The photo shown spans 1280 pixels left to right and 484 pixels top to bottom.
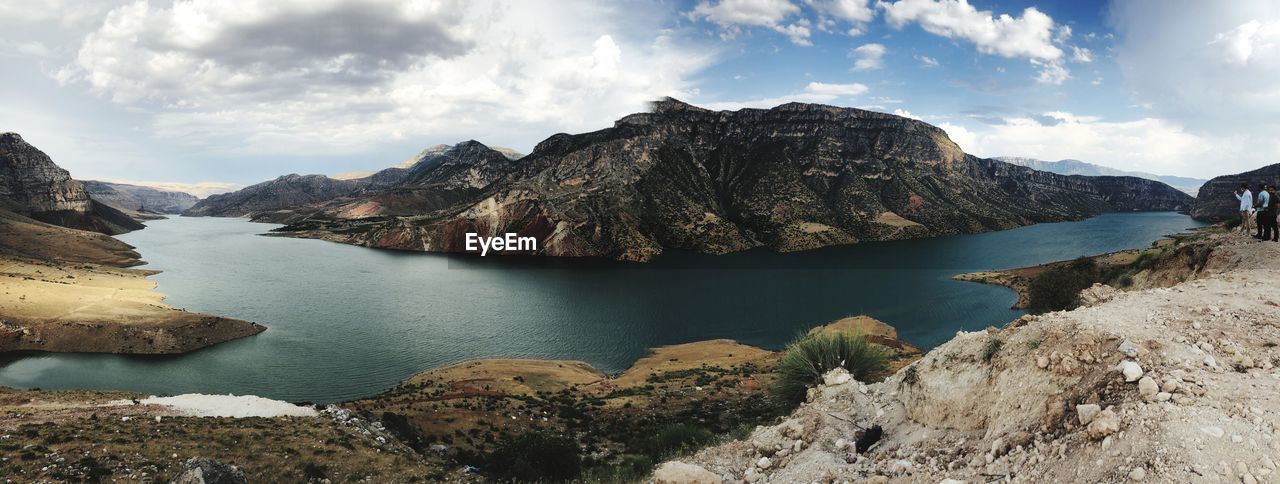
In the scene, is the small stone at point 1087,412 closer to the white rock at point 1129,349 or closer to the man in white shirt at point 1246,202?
the white rock at point 1129,349

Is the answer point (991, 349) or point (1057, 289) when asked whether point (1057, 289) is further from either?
point (991, 349)

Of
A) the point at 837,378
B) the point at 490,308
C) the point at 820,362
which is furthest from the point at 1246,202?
the point at 490,308

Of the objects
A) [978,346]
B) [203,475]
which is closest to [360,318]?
[203,475]

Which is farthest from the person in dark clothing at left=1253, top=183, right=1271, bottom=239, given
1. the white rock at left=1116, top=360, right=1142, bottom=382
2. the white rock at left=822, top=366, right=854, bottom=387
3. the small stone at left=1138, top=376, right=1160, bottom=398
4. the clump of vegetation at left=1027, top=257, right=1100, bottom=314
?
the clump of vegetation at left=1027, top=257, right=1100, bottom=314

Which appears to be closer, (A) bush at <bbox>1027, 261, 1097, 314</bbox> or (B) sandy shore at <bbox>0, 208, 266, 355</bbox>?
(A) bush at <bbox>1027, 261, 1097, 314</bbox>

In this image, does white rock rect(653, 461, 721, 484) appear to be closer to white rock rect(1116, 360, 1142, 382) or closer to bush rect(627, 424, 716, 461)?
white rock rect(1116, 360, 1142, 382)

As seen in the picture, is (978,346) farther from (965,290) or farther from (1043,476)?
(965,290)
